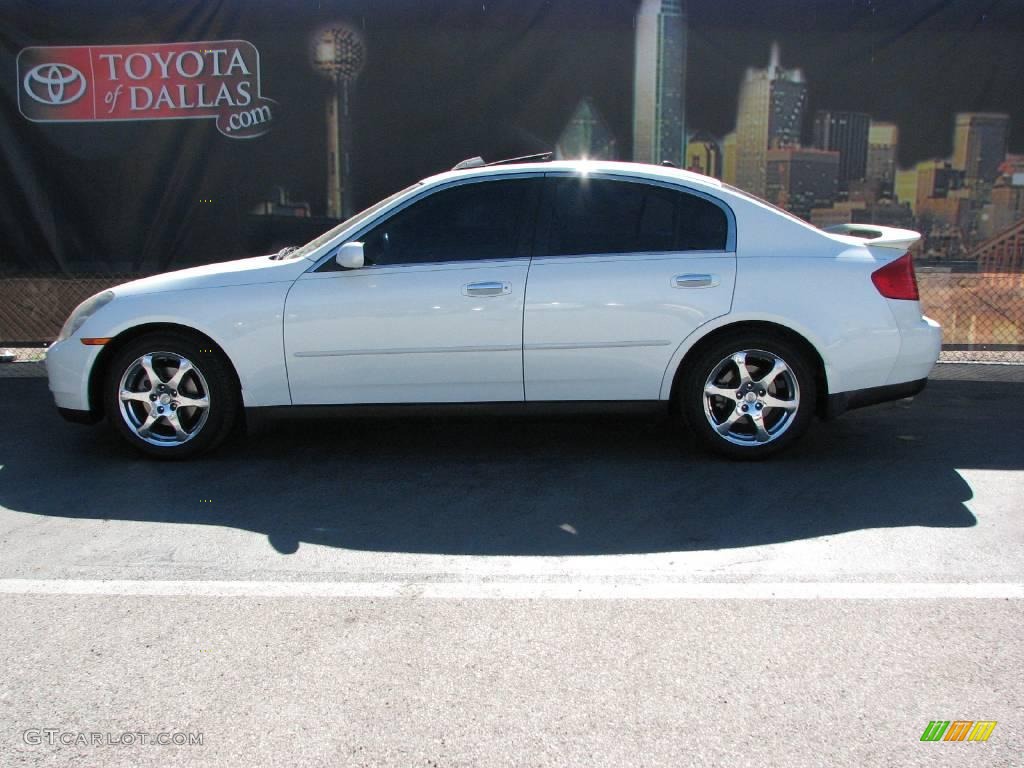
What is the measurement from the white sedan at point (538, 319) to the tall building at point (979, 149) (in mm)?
3459

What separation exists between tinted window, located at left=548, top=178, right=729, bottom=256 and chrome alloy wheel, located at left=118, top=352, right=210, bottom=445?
2106 millimetres

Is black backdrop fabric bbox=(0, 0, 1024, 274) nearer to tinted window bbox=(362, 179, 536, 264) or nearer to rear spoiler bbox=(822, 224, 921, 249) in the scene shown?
rear spoiler bbox=(822, 224, 921, 249)

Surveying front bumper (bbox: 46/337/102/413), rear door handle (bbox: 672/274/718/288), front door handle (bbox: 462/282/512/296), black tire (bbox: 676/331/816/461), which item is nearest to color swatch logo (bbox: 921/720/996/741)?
black tire (bbox: 676/331/816/461)

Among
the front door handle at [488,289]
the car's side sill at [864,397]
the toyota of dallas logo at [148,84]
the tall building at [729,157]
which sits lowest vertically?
the car's side sill at [864,397]

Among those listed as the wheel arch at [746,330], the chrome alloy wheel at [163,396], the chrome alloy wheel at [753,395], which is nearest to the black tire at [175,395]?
the chrome alloy wheel at [163,396]

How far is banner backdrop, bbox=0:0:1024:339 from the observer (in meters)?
8.17

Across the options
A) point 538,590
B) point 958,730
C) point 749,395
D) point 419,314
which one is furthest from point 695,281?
point 958,730

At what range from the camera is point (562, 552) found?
416 cm

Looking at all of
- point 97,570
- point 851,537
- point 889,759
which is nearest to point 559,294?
point 851,537

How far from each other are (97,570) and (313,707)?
1.53 m

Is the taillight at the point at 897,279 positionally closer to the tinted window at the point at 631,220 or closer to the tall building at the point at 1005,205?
the tinted window at the point at 631,220

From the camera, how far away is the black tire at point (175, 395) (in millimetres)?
5363

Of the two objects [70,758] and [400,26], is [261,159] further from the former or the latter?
[70,758]

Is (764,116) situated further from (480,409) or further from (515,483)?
(515,483)
